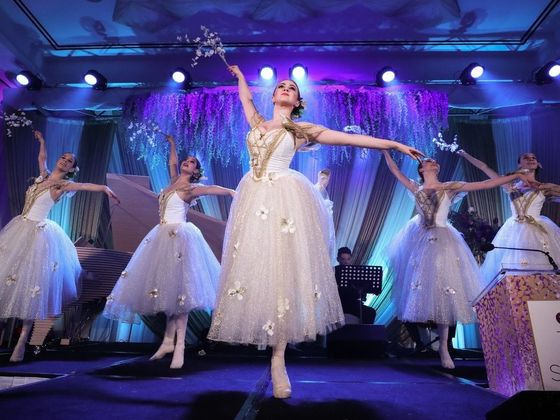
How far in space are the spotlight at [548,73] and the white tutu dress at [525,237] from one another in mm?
2193

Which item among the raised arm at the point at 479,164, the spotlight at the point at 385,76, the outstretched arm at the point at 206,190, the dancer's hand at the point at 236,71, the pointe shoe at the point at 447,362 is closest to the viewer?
the dancer's hand at the point at 236,71

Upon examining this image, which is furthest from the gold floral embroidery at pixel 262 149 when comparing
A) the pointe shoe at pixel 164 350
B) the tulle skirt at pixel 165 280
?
the pointe shoe at pixel 164 350

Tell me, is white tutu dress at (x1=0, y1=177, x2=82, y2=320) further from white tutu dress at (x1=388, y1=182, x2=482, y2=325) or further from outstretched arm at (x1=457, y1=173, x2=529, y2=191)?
outstretched arm at (x1=457, y1=173, x2=529, y2=191)

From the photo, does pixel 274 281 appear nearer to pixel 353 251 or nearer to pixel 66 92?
pixel 353 251

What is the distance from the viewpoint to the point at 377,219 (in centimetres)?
630

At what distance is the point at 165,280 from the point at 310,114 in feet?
11.6

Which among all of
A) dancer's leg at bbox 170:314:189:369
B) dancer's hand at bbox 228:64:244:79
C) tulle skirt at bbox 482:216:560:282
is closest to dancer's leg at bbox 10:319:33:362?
dancer's leg at bbox 170:314:189:369

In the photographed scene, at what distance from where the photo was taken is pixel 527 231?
434 centimetres

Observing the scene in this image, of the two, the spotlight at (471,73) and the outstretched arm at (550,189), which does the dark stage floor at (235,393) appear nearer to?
the outstretched arm at (550,189)

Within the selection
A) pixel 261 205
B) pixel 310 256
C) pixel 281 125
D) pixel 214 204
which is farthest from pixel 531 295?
pixel 214 204

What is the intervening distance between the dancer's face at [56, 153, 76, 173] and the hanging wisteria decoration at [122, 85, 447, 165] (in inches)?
80.4

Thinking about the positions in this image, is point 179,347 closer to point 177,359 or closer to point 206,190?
point 177,359

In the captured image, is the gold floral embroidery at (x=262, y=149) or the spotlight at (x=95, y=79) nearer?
the gold floral embroidery at (x=262, y=149)

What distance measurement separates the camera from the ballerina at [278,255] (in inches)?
81.4
